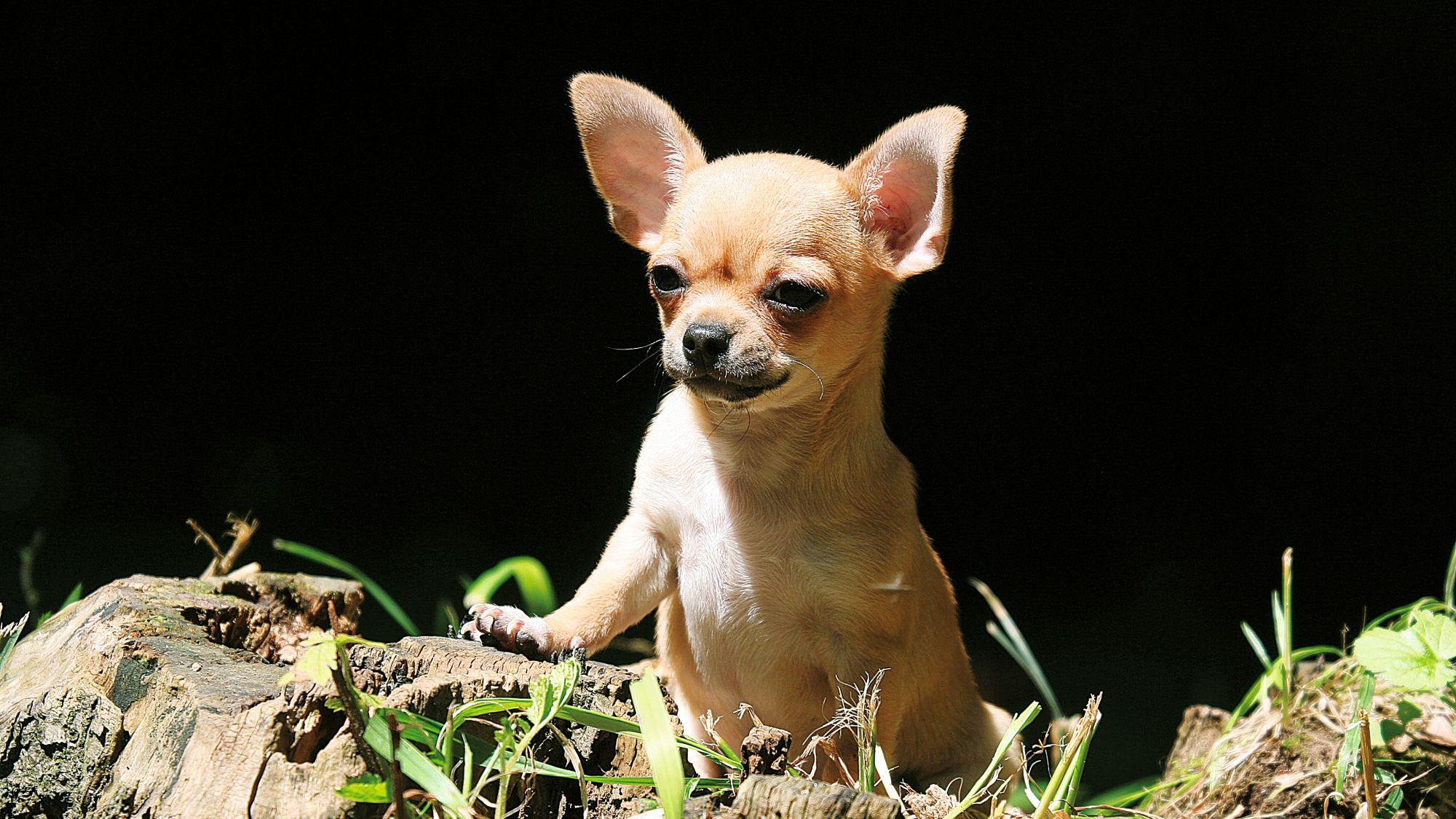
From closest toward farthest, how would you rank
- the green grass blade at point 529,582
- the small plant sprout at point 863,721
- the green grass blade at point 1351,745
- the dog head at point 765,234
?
the small plant sprout at point 863,721, the dog head at point 765,234, the green grass blade at point 1351,745, the green grass blade at point 529,582

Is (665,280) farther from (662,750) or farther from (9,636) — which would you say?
(9,636)

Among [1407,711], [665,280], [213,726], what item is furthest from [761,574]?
[1407,711]

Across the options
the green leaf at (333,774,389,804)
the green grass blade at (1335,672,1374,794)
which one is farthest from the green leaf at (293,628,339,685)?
the green grass blade at (1335,672,1374,794)

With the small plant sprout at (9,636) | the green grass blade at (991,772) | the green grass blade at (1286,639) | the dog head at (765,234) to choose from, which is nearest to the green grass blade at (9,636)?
the small plant sprout at (9,636)

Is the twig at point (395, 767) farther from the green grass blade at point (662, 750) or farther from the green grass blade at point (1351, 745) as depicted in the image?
the green grass blade at point (1351, 745)

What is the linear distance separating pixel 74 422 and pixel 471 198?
2.09 meters

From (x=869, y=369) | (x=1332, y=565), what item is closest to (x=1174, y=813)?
(x=869, y=369)

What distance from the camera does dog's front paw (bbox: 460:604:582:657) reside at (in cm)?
296

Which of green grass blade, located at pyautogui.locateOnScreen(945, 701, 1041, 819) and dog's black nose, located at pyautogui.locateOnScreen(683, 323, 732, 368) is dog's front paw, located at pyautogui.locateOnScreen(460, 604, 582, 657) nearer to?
dog's black nose, located at pyautogui.locateOnScreen(683, 323, 732, 368)

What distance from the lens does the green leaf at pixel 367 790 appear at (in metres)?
2.04

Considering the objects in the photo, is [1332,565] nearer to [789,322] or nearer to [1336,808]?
[1336,808]

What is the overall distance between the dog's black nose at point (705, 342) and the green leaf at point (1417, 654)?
175 centimetres

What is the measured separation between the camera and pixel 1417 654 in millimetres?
2834

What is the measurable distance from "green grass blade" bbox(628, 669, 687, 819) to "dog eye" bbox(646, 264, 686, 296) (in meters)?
1.25
